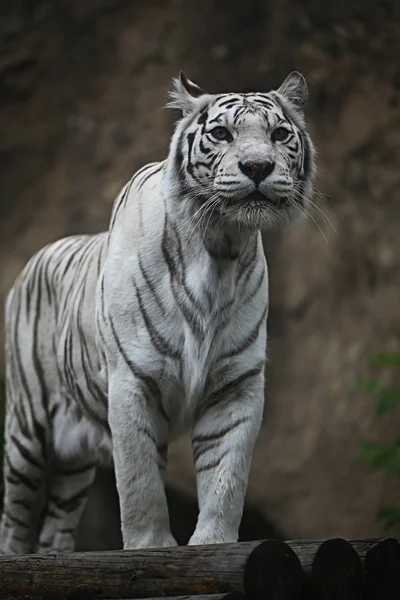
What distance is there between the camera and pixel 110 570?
7.80 feet

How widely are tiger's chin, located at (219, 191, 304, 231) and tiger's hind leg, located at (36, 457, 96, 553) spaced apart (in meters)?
1.55

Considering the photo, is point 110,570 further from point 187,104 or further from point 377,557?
point 187,104

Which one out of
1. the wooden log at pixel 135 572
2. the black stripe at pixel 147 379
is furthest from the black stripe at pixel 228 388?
the wooden log at pixel 135 572

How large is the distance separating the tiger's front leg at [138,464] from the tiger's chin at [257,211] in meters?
0.52

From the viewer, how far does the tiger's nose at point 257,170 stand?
283 centimetres

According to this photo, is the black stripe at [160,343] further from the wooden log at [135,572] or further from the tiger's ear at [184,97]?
the wooden log at [135,572]

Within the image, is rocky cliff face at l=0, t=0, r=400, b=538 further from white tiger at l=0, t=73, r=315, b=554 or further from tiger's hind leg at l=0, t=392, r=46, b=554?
white tiger at l=0, t=73, r=315, b=554

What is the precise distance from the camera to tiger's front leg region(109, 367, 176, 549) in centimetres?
304

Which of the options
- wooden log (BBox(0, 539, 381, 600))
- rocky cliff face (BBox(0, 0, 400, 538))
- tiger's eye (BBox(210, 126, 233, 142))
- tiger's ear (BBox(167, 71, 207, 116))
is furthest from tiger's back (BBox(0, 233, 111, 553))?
rocky cliff face (BBox(0, 0, 400, 538))

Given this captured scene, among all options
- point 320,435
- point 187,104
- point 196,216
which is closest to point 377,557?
point 196,216

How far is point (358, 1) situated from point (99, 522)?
309 centimetres

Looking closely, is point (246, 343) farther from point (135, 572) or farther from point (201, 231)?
point (135, 572)

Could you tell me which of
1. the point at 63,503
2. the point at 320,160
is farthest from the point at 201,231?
the point at 320,160

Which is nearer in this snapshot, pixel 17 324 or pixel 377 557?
pixel 377 557
